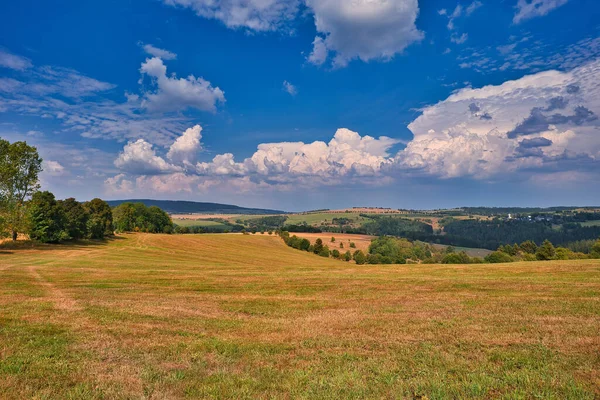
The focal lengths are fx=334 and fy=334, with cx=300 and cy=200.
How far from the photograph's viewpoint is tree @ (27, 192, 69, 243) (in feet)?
182

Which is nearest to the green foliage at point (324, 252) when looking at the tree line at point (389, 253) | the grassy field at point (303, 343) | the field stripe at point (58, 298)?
the tree line at point (389, 253)

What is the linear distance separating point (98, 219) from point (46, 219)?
1900 centimetres

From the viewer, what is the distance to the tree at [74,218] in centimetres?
6378

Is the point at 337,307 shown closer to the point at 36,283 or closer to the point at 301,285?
the point at 301,285

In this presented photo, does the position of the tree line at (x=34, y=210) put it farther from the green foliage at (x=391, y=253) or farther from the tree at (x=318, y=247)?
the green foliage at (x=391, y=253)

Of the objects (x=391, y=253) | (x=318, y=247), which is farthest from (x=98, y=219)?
(x=391, y=253)

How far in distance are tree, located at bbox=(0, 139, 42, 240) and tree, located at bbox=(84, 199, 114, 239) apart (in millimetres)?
18864

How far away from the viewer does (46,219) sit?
57.2 m

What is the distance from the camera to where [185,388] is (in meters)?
7.79

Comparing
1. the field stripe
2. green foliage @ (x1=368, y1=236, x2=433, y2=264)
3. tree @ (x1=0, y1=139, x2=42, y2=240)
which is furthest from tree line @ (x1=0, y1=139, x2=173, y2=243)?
green foliage @ (x1=368, y1=236, x2=433, y2=264)

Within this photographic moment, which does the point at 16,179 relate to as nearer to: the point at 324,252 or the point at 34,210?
the point at 34,210

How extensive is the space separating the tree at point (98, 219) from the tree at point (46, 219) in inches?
428

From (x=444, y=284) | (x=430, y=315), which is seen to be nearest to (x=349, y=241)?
(x=444, y=284)

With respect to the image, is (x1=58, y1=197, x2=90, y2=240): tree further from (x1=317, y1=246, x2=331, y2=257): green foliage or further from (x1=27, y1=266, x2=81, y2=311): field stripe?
(x1=317, y1=246, x2=331, y2=257): green foliage
